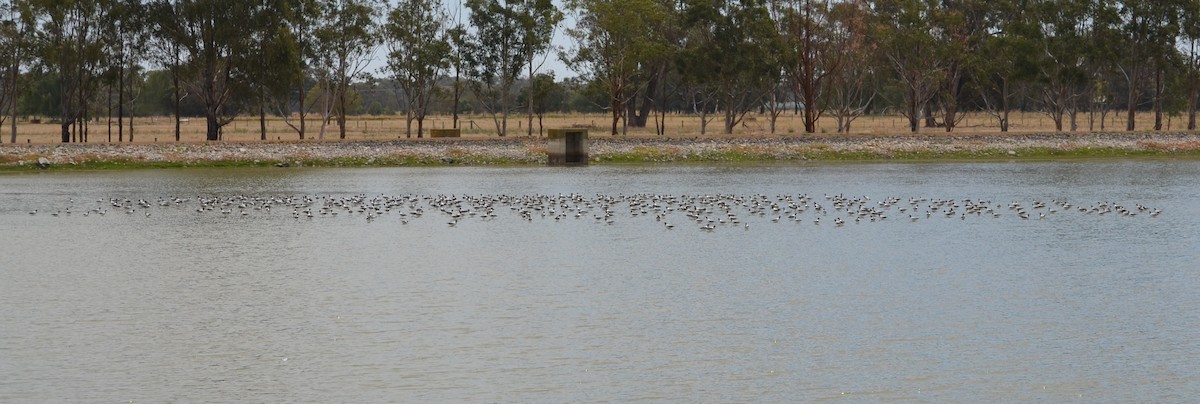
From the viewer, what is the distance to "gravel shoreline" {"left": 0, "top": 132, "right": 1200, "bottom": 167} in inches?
2493

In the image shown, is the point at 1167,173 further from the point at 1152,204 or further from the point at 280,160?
the point at 280,160

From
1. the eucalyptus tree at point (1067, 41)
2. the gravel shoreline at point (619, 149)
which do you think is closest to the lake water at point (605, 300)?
the gravel shoreline at point (619, 149)

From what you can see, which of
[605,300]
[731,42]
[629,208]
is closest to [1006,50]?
[731,42]

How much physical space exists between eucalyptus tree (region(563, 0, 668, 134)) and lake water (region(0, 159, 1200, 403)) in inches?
1680

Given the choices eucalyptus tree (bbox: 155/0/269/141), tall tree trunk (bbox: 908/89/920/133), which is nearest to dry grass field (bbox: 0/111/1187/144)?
tall tree trunk (bbox: 908/89/920/133)

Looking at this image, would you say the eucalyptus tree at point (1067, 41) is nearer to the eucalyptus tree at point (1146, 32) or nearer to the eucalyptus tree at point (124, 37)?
the eucalyptus tree at point (1146, 32)

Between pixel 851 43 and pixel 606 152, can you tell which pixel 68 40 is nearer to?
pixel 606 152

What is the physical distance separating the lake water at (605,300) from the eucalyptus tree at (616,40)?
4267 centimetres

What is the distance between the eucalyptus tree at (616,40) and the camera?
8056 centimetres

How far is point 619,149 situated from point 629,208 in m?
31.8

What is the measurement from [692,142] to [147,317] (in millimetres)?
52645

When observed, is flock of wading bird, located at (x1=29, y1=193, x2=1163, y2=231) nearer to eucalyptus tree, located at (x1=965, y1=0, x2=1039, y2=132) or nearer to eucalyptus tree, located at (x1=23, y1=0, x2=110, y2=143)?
eucalyptus tree, located at (x1=23, y1=0, x2=110, y2=143)

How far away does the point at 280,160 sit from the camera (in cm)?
6431

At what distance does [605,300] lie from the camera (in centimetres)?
1988
